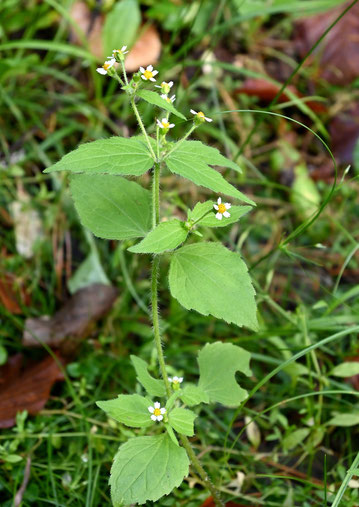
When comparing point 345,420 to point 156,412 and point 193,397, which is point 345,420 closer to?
point 193,397

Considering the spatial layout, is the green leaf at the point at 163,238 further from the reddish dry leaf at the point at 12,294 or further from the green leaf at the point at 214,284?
the reddish dry leaf at the point at 12,294

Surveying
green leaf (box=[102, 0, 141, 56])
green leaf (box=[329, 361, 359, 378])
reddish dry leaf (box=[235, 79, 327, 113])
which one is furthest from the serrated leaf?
reddish dry leaf (box=[235, 79, 327, 113])

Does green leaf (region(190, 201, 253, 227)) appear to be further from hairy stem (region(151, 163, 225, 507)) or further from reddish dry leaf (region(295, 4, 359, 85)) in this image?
reddish dry leaf (region(295, 4, 359, 85))

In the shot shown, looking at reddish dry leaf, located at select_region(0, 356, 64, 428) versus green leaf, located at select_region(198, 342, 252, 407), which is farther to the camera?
reddish dry leaf, located at select_region(0, 356, 64, 428)

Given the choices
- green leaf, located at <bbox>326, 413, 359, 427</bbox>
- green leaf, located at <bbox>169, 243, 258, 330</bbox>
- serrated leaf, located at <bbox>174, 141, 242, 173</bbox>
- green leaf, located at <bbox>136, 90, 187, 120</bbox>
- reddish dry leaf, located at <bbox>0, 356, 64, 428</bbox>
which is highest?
green leaf, located at <bbox>136, 90, 187, 120</bbox>

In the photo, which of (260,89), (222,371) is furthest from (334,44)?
(222,371)
